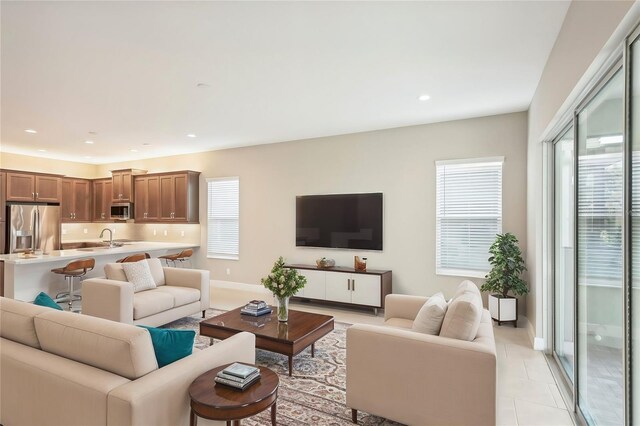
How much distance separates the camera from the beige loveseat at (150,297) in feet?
12.8

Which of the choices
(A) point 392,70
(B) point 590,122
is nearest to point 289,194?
(A) point 392,70

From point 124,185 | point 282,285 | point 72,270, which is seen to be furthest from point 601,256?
point 124,185

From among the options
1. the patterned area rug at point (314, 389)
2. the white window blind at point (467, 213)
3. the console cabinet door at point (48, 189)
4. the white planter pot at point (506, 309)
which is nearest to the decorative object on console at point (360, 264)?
the white window blind at point (467, 213)

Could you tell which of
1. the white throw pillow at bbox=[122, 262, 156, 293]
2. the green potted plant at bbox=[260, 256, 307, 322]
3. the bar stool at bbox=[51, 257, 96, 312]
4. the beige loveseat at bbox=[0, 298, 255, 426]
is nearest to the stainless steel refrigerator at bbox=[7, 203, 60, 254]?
the bar stool at bbox=[51, 257, 96, 312]

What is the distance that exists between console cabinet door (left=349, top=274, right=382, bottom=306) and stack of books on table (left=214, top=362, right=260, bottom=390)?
3.54 m

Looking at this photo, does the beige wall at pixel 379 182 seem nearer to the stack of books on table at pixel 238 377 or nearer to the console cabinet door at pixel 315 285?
the console cabinet door at pixel 315 285

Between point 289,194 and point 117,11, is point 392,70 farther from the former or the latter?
point 289,194

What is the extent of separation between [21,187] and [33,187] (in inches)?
8.6

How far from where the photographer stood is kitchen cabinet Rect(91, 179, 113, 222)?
852 centimetres

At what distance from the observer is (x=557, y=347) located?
352 centimetres

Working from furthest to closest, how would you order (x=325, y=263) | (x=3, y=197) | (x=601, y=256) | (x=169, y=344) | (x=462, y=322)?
1. (x=3, y=197)
2. (x=325, y=263)
3. (x=462, y=322)
4. (x=601, y=256)
5. (x=169, y=344)

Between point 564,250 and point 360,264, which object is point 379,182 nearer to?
point 360,264

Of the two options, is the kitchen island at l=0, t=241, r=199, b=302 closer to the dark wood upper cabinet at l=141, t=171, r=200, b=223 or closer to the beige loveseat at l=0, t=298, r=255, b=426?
the dark wood upper cabinet at l=141, t=171, r=200, b=223

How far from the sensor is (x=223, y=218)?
7297 mm
